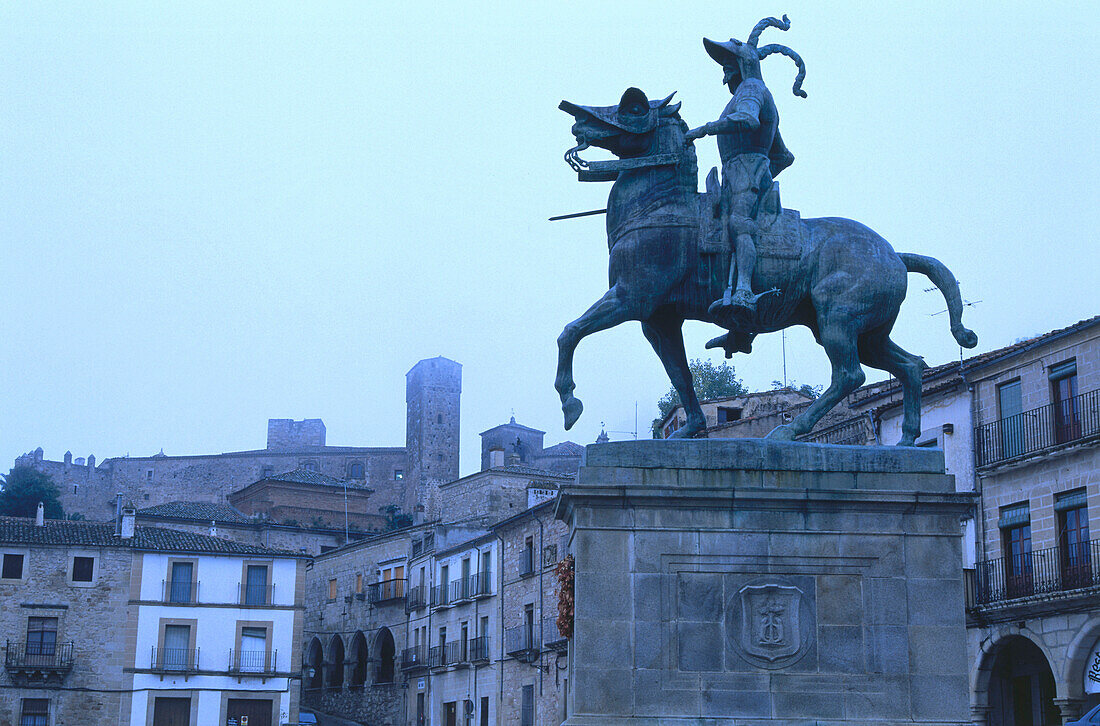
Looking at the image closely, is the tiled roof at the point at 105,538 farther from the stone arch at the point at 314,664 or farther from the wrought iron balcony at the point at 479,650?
the stone arch at the point at 314,664

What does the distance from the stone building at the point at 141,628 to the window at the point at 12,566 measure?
37mm

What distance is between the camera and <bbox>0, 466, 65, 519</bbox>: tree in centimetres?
9381

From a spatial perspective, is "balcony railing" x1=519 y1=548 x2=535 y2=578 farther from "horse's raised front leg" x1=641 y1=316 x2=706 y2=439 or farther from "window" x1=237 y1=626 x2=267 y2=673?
"horse's raised front leg" x1=641 y1=316 x2=706 y2=439

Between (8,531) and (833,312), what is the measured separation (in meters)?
49.9

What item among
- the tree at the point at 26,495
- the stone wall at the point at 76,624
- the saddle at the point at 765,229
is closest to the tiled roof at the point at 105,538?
the stone wall at the point at 76,624

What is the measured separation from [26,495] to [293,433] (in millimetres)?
42969

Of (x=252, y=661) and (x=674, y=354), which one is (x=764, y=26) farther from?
(x=252, y=661)

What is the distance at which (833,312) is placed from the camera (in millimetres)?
11375

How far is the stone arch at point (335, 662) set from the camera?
7419 cm

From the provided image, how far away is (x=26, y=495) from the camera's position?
94375 millimetres

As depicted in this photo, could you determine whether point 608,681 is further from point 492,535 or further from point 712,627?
point 492,535

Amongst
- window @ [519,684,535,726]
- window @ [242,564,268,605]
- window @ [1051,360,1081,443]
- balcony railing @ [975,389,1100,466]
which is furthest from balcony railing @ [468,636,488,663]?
window @ [1051,360,1081,443]

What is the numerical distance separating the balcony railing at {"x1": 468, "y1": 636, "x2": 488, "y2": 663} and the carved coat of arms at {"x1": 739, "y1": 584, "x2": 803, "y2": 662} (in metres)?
45.8

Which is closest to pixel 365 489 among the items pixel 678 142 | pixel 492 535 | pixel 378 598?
pixel 378 598
